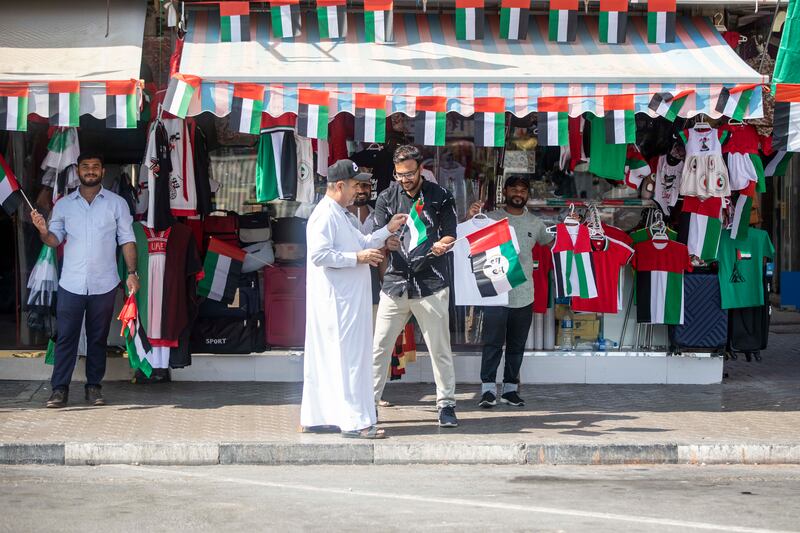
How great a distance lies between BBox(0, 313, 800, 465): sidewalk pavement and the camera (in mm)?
8570

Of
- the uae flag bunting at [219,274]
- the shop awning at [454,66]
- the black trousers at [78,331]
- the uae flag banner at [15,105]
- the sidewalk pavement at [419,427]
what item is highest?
the shop awning at [454,66]

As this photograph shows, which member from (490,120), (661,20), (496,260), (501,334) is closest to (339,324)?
(496,260)

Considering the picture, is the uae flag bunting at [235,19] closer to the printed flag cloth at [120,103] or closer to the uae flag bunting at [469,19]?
the printed flag cloth at [120,103]

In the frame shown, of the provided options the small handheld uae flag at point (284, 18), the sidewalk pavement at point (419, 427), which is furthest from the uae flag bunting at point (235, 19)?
the sidewalk pavement at point (419, 427)

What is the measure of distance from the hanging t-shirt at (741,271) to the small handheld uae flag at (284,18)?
14.9ft

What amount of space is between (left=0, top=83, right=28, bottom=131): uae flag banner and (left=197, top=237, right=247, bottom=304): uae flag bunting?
2305 millimetres

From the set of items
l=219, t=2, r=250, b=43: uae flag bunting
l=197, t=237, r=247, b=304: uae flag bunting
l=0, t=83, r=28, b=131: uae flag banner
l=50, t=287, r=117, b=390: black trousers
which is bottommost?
l=50, t=287, r=117, b=390: black trousers

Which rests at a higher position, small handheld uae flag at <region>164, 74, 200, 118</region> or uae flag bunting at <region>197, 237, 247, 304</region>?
small handheld uae flag at <region>164, 74, 200, 118</region>

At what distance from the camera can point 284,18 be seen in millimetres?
11258

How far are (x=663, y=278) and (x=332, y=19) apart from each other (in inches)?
154

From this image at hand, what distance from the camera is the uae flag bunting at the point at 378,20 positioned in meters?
11.2

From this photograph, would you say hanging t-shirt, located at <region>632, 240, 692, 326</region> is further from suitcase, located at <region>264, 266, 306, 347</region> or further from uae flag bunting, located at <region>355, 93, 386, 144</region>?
suitcase, located at <region>264, 266, 306, 347</region>

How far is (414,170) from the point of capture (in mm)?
9195

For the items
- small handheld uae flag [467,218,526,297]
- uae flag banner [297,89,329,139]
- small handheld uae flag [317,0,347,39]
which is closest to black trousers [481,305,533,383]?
small handheld uae flag [467,218,526,297]
